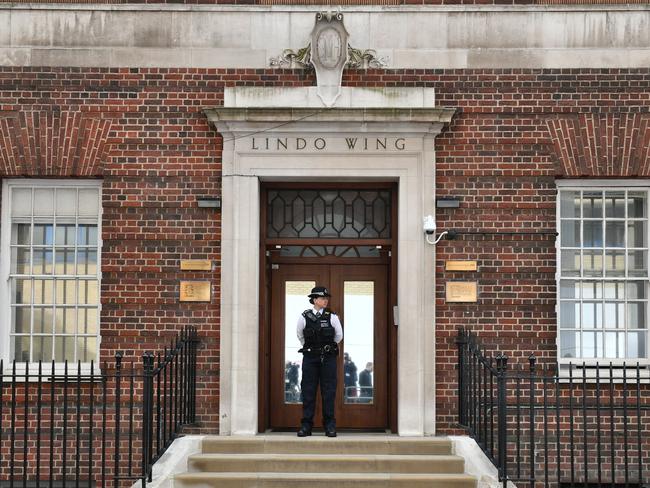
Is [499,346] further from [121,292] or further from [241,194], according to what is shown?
[121,292]

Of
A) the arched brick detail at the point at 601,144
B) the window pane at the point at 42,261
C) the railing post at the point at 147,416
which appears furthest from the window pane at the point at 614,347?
the window pane at the point at 42,261

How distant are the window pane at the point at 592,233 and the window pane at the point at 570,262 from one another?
0.60 ft

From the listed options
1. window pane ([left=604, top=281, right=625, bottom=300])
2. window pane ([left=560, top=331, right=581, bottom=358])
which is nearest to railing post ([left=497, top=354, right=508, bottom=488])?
window pane ([left=560, top=331, right=581, bottom=358])

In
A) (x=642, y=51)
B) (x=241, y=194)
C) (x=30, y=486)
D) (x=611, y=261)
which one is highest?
(x=642, y=51)

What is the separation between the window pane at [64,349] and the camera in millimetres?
11922

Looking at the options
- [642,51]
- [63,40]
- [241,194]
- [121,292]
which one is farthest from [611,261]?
[63,40]

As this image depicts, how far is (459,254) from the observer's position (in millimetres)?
11719

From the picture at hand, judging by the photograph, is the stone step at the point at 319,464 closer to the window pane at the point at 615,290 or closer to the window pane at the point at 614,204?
the window pane at the point at 615,290

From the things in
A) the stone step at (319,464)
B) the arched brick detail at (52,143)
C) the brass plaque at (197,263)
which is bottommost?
the stone step at (319,464)

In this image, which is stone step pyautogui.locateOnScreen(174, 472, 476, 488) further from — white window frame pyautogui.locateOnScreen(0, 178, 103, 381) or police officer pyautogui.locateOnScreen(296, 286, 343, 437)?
white window frame pyautogui.locateOnScreen(0, 178, 103, 381)

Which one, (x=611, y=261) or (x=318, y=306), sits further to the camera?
(x=611, y=261)

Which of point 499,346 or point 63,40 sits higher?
point 63,40

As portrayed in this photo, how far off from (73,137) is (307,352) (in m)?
3.69

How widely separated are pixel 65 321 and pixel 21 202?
1.50 meters
